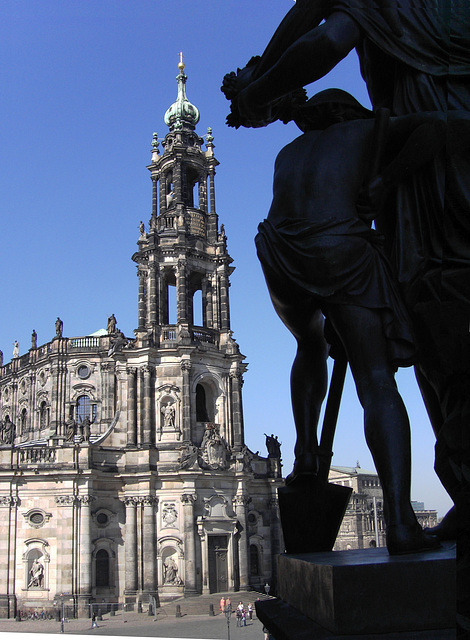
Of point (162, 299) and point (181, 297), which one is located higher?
point (162, 299)

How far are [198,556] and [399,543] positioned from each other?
34870mm

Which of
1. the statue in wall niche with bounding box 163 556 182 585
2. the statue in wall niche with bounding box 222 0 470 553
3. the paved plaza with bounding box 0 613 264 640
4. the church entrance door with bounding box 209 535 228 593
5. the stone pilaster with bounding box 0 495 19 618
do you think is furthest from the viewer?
the church entrance door with bounding box 209 535 228 593

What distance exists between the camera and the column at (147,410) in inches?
1478

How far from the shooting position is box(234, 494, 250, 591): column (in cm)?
3656

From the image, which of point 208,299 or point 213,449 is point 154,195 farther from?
point 213,449

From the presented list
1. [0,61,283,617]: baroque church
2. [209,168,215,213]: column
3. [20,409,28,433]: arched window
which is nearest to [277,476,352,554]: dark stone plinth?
[0,61,283,617]: baroque church

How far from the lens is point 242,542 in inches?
1463

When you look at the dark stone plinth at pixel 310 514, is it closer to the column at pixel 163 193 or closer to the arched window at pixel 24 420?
the column at pixel 163 193

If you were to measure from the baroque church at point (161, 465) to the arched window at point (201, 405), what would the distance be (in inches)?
2.5

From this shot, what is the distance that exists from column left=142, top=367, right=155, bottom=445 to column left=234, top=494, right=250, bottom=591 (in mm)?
5796

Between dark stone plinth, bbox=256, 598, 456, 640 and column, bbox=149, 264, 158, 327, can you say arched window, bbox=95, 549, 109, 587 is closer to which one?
column, bbox=149, 264, 158, 327

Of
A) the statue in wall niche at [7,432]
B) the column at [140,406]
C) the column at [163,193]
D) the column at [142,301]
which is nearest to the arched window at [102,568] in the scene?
the column at [140,406]

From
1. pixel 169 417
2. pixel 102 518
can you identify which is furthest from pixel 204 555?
pixel 169 417

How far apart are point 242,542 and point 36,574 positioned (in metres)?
10.6
